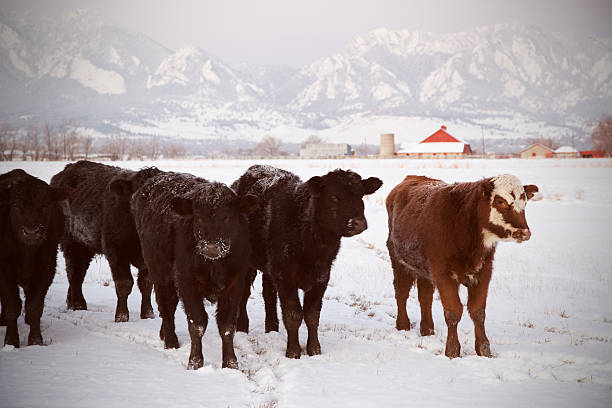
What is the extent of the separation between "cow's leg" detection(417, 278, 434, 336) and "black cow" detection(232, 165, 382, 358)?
2.09 metres

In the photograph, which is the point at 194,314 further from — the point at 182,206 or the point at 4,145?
the point at 4,145

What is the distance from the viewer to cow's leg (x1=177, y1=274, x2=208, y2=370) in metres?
6.26

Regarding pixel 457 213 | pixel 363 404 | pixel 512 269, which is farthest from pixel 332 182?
pixel 512 269

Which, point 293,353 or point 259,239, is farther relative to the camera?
point 259,239

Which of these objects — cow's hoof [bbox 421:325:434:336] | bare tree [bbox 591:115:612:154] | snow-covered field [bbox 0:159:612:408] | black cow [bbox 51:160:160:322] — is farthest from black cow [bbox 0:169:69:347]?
bare tree [bbox 591:115:612:154]

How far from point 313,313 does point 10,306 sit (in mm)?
4085

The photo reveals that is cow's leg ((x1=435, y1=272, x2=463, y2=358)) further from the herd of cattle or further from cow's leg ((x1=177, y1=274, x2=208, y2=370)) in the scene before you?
cow's leg ((x1=177, y1=274, x2=208, y2=370))

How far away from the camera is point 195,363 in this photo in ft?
20.5

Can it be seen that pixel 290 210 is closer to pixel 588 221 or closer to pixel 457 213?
pixel 457 213

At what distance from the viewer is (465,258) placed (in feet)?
22.9

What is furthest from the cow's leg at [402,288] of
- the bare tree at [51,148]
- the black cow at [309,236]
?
the bare tree at [51,148]

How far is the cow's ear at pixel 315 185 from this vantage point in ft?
22.8

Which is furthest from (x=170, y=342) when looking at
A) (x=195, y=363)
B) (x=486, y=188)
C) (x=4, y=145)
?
(x=4, y=145)

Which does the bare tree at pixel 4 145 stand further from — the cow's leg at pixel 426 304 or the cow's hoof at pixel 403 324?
the cow's leg at pixel 426 304
